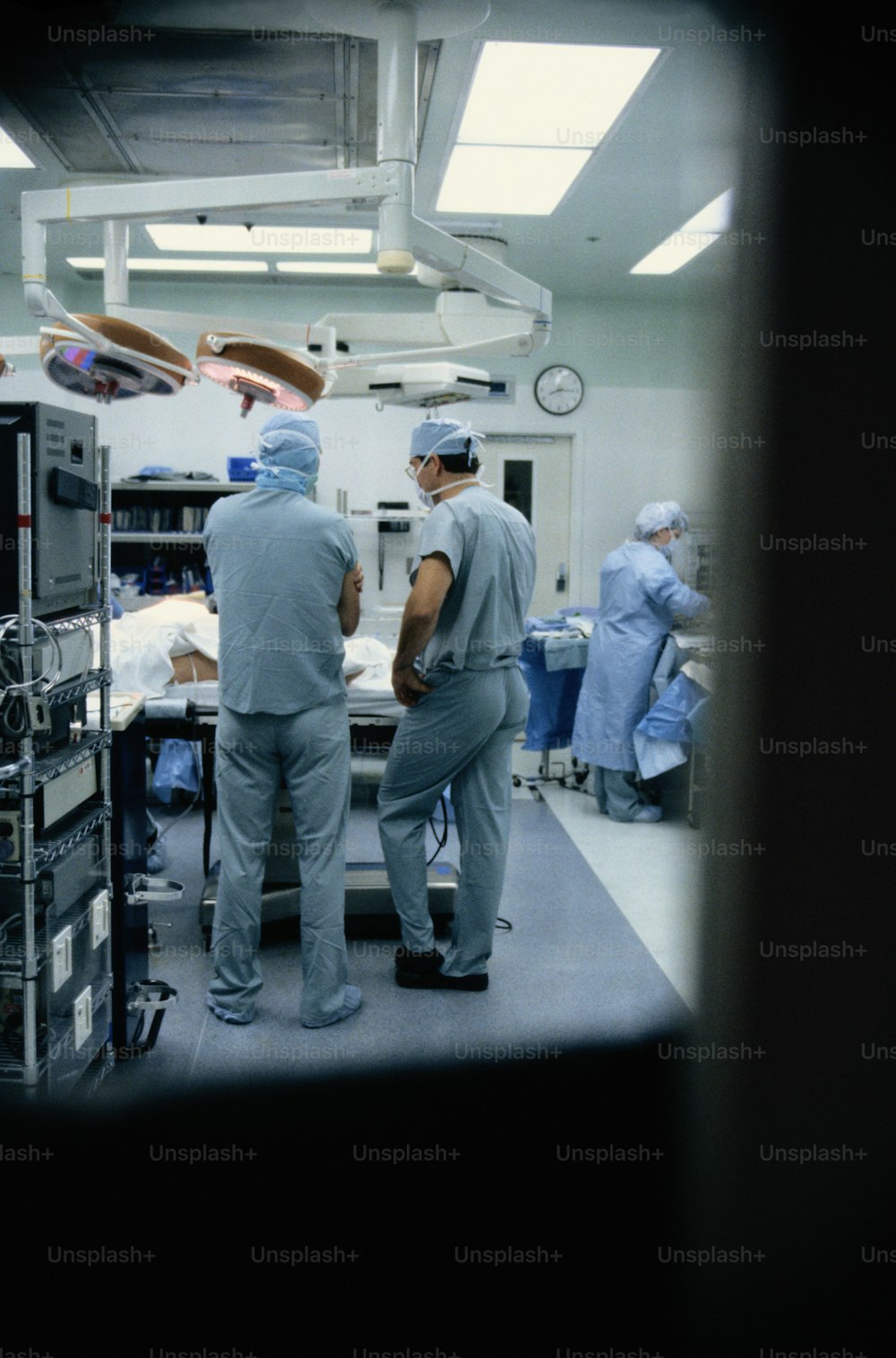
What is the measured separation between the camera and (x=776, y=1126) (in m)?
1.20

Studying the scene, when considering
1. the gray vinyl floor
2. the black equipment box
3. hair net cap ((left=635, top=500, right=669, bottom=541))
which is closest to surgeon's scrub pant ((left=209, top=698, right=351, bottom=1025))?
the gray vinyl floor

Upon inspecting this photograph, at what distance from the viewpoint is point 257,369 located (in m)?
2.36

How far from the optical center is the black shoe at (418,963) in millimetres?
2967

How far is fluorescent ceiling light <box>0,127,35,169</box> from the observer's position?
12.5 feet

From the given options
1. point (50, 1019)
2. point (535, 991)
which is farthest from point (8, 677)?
point (535, 991)

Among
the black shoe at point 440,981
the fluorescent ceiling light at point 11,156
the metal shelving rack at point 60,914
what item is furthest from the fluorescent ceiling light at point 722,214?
the fluorescent ceiling light at point 11,156

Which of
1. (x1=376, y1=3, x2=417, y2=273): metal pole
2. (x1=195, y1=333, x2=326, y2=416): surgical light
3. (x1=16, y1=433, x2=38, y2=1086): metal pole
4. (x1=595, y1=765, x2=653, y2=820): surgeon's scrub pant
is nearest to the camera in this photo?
(x1=16, y1=433, x2=38, y2=1086): metal pole

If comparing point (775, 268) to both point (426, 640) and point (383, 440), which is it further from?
point (383, 440)

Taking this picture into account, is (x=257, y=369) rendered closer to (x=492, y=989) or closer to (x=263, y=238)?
(x=492, y=989)

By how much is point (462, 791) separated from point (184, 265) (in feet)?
15.2

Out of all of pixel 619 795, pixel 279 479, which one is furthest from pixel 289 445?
pixel 619 795

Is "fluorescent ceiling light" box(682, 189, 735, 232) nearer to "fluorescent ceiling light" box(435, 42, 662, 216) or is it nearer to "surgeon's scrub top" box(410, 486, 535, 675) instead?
"surgeon's scrub top" box(410, 486, 535, 675)

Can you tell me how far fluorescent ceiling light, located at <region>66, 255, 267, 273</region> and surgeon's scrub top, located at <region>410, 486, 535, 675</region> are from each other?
3.94m

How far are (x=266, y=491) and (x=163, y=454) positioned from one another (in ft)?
15.3
